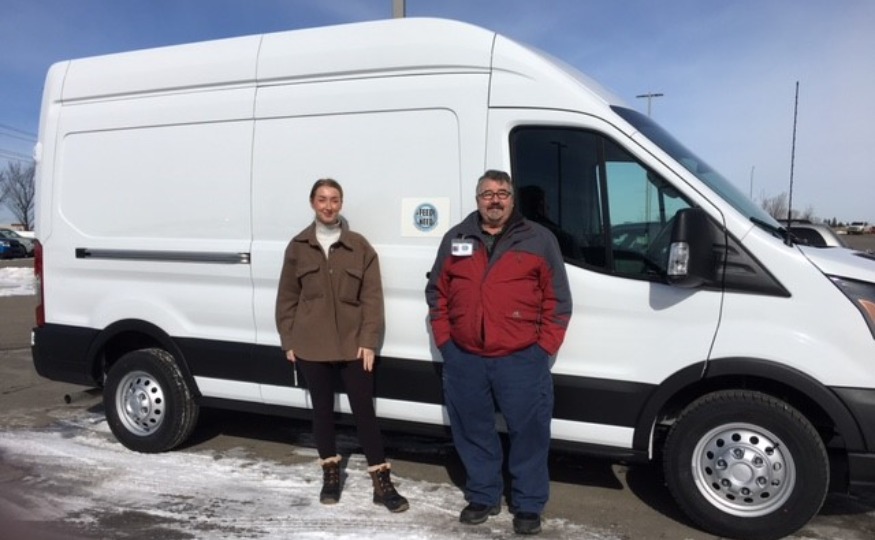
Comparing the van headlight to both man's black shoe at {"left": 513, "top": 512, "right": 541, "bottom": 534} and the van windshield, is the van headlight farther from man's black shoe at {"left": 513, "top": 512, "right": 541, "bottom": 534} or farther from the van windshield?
man's black shoe at {"left": 513, "top": 512, "right": 541, "bottom": 534}

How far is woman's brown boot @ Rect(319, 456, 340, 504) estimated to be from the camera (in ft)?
13.6

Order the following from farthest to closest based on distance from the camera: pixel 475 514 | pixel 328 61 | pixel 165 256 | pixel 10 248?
pixel 10 248, pixel 165 256, pixel 328 61, pixel 475 514

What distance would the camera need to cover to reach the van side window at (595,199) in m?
3.69

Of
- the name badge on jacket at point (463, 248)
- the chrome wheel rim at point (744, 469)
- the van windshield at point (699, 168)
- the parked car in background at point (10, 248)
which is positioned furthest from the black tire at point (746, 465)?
the parked car in background at point (10, 248)

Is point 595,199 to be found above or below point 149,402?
above

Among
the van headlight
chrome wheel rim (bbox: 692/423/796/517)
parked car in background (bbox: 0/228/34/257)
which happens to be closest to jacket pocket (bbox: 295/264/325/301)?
chrome wheel rim (bbox: 692/423/796/517)

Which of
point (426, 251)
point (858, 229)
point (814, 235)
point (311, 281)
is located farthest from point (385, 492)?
point (858, 229)

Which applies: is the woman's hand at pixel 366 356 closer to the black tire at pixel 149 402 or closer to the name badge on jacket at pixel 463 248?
the name badge on jacket at pixel 463 248

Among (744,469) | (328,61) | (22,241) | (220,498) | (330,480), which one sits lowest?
(220,498)

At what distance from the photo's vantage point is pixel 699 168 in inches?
154

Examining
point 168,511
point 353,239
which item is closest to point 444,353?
point 353,239

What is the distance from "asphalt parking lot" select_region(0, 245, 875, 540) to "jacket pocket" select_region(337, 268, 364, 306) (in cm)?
135

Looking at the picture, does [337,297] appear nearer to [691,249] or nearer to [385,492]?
[385,492]

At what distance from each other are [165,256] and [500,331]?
2.49m
